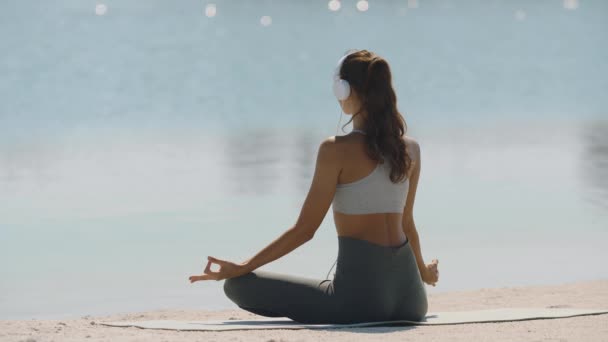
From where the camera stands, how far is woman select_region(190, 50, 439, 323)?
4.50 meters

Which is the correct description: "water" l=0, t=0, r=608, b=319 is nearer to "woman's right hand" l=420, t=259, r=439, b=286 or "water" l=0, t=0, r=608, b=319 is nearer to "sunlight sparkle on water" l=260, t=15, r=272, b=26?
"sunlight sparkle on water" l=260, t=15, r=272, b=26

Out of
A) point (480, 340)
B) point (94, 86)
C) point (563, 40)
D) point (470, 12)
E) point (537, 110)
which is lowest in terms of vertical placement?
point (480, 340)

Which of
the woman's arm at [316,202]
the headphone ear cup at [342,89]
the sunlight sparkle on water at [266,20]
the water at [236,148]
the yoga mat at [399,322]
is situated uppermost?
the sunlight sparkle on water at [266,20]

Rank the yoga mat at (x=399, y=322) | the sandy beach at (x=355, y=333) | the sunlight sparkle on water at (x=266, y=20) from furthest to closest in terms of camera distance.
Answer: the sunlight sparkle on water at (x=266, y=20), the yoga mat at (x=399, y=322), the sandy beach at (x=355, y=333)

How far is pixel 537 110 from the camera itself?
27.2 m

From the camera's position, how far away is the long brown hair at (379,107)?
4.50 m

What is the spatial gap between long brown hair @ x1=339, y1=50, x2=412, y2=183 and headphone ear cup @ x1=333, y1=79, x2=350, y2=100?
0.02m

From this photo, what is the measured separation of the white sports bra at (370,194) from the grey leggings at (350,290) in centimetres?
13

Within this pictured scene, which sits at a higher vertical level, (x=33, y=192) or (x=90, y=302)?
(x=33, y=192)

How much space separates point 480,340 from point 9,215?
24.2 ft

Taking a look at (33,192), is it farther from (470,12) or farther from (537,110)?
(470,12)

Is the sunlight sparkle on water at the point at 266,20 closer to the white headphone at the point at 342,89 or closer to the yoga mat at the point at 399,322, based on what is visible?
the yoga mat at the point at 399,322

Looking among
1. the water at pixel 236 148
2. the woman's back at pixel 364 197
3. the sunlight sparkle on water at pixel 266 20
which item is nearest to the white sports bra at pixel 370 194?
the woman's back at pixel 364 197

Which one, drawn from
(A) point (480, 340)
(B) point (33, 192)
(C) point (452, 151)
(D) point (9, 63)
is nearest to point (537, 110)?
(C) point (452, 151)
